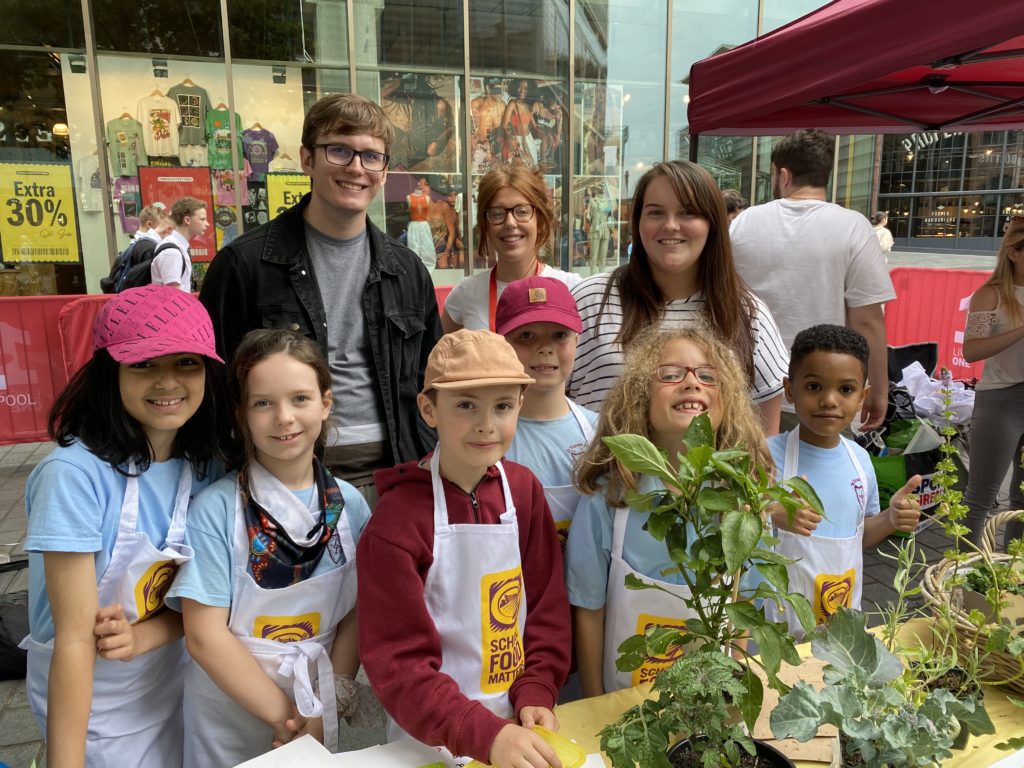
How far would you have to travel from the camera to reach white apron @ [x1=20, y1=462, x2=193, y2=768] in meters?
1.52

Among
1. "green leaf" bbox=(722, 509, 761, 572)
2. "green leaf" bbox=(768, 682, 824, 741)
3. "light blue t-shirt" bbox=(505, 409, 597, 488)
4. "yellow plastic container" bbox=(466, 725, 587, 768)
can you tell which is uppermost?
"green leaf" bbox=(722, 509, 761, 572)

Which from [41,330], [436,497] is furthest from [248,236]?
[41,330]

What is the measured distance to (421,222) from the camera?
8.34 metres

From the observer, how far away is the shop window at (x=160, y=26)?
7.09m

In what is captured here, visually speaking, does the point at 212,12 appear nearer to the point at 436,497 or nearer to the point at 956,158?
the point at 436,497

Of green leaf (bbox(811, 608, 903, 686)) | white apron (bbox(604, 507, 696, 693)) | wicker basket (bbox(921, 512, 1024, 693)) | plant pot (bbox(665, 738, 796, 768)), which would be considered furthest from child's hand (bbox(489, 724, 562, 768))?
wicker basket (bbox(921, 512, 1024, 693))

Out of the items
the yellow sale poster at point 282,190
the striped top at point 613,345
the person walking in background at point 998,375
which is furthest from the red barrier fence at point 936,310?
the yellow sale poster at point 282,190

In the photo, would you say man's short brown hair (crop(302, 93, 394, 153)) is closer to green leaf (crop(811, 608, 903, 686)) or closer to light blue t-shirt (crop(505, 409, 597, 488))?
light blue t-shirt (crop(505, 409, 597, 488))

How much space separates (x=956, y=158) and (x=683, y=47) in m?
26.2

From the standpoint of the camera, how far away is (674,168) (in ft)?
6.98

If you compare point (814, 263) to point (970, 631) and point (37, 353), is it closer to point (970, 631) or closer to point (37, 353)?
point (970, 631)

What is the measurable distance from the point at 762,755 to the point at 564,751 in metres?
0.33

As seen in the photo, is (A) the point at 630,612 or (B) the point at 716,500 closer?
(B) the point at 716,500

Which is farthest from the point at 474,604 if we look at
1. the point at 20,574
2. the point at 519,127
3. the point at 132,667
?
the point at 519,127
